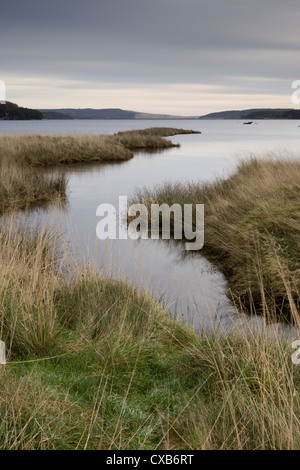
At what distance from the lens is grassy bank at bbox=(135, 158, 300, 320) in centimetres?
695

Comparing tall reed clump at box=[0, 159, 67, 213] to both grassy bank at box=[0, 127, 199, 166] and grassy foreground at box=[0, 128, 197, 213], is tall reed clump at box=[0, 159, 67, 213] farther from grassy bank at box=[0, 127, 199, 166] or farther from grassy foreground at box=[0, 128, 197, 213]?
grassy bank at box=[0, 127, 199, 166]

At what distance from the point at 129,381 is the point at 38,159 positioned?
2028 cm

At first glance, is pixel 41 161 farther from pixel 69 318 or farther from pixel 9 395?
pixel 9 395

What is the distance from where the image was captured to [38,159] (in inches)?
910

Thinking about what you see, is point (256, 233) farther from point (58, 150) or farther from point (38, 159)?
point (58, 150)

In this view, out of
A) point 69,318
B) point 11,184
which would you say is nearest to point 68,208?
point 11,184

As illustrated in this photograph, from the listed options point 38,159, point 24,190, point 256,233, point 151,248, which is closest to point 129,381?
point 256,233

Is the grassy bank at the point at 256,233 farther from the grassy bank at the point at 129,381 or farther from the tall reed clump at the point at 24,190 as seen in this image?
the tall reed clump at the point at 24,190

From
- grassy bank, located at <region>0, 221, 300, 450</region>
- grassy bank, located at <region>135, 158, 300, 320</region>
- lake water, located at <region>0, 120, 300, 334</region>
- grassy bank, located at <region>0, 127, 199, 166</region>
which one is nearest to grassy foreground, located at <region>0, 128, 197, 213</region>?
grassy bank, located at <region>0, 127, 199, 166</region>

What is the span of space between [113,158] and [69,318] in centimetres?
2348

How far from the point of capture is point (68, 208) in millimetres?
14680

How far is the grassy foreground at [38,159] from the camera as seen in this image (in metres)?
13.9

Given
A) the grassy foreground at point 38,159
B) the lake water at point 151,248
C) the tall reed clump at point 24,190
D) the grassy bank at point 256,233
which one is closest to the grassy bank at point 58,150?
the grassy foreground at point 38,159

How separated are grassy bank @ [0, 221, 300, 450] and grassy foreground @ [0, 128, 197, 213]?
808 centimetres
